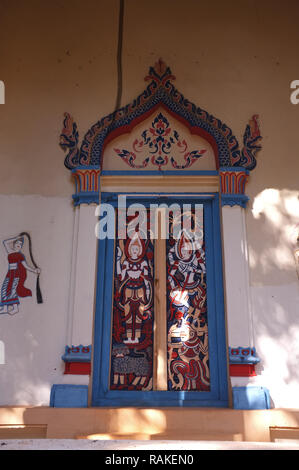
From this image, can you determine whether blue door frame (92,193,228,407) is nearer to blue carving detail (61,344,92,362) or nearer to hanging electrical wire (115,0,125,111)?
blue carving detail (61,344,92,362)

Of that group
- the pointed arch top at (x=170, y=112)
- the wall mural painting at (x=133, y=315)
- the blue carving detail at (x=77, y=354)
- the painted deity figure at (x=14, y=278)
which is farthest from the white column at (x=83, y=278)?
the pointed arch top at (x=170, y=112)

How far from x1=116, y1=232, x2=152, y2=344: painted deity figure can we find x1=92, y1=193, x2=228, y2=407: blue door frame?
0.11m

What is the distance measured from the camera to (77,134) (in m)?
4.04

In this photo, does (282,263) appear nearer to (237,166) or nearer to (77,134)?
(237,166)

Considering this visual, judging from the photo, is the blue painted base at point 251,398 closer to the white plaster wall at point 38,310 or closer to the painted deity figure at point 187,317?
the painted deity figure at point 187,317

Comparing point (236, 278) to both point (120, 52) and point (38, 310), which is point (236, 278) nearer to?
point (38, 310)

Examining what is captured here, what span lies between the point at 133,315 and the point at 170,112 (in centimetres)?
186

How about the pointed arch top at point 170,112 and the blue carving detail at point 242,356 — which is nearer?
the blue carving detail at point 242,356

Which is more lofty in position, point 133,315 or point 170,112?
point 170,112

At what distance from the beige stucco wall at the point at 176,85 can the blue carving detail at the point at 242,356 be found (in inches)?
4.7

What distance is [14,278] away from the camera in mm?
3695

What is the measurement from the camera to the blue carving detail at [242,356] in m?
3.38

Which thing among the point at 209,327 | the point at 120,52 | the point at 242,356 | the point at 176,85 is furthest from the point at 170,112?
the point at 242,356


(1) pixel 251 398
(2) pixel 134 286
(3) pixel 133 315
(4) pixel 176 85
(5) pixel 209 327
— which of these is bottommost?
(1) pixel 251 398
